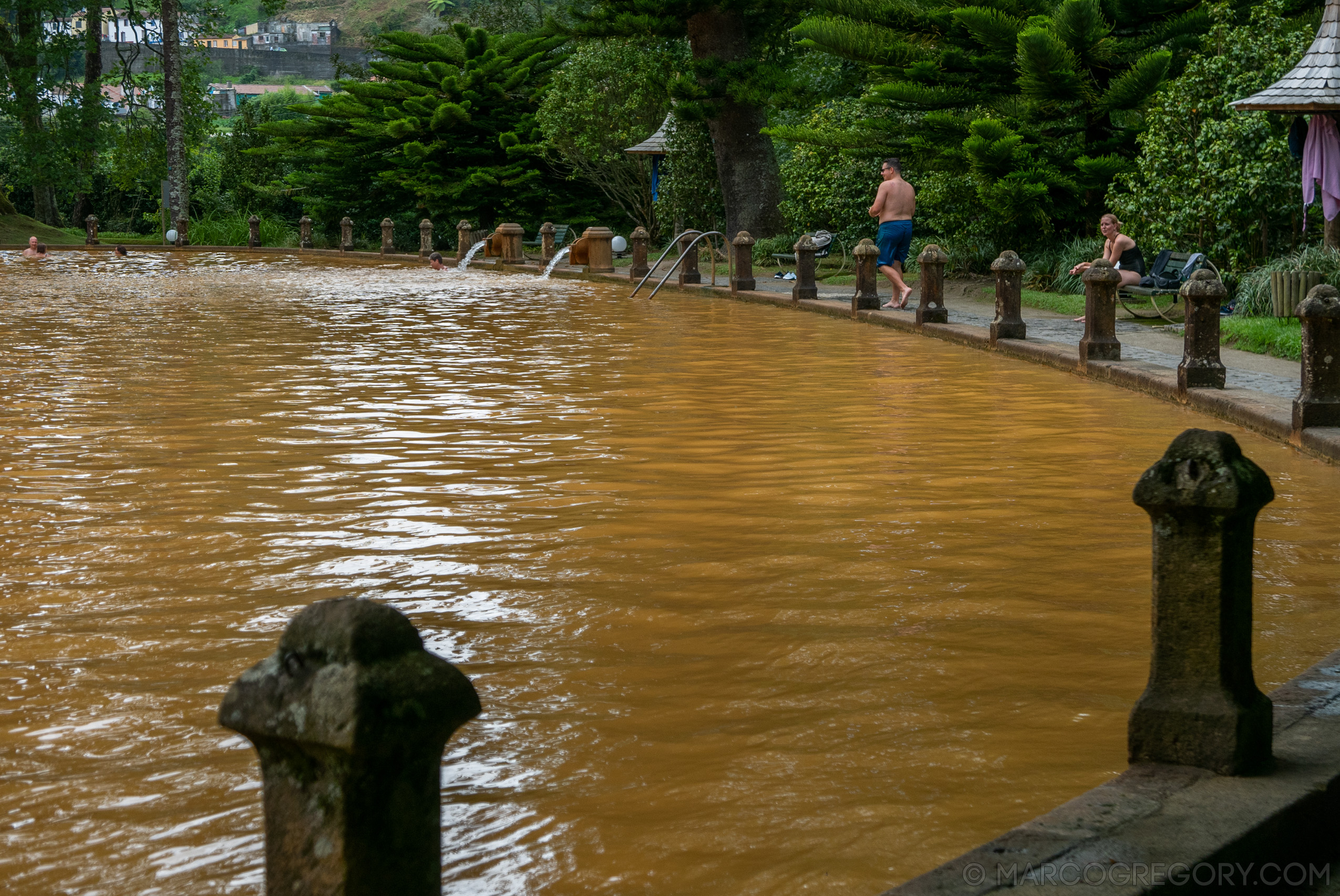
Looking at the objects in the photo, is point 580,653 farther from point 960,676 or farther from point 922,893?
point 922,893

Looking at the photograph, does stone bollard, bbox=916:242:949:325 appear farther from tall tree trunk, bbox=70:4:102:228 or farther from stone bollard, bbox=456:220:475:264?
tall tree trunk, bbox=70:4:102:228

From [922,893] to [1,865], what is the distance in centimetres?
203

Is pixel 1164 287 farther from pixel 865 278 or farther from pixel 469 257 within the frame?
pixel 469 257

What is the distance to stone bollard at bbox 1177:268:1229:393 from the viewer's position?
10.3m

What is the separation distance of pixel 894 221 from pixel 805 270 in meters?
2.18

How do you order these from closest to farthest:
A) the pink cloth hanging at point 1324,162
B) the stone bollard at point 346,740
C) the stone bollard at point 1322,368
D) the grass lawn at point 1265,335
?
the stone bollard at point 346,740, the stone bollard at point 1322,368, the grass lawn at point 1265,335, the pink cloth hanging at point 1324,162

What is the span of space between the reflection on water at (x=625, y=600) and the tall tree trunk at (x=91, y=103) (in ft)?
111

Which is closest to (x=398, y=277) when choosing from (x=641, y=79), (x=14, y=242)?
(x=641, y=79)

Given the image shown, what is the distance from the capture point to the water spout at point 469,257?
98.0 ft

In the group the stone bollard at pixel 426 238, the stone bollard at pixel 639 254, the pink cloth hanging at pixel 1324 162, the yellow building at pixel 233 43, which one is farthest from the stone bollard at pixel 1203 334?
the yellow building at pixel 233 43

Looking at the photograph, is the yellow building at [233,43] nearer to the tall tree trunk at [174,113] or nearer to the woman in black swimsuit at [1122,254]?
the tall tree trunk at [174,113]

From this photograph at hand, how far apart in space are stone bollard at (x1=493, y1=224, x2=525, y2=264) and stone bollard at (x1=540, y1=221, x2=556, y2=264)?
1171mm

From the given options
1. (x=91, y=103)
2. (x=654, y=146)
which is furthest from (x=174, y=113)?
(x=654, y=146)

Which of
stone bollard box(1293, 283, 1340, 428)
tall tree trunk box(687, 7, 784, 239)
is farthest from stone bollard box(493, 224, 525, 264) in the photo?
stone bollard box(1293, 283, 1340, 428)
